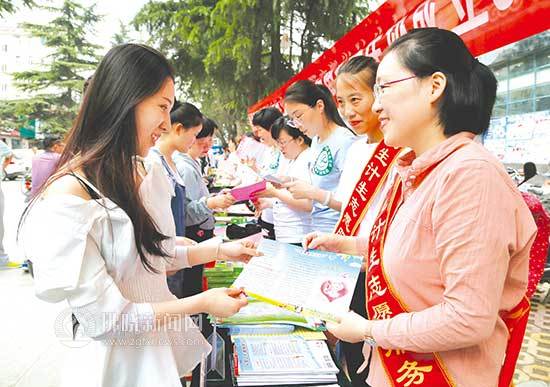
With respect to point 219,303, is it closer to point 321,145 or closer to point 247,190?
point 247,190

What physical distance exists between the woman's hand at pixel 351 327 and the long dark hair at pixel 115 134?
1.63 feet

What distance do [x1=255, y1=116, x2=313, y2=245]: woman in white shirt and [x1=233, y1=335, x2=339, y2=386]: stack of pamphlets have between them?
1103 millimetres

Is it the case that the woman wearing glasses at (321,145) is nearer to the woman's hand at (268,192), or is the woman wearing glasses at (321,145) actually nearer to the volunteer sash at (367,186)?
the woman's hand at (268,192)

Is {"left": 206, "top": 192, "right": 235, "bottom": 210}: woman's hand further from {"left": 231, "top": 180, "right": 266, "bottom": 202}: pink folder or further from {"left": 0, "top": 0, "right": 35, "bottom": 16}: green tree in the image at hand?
{"left": 0, "top": 0, "right": 35, "bottom": 16}: green tree

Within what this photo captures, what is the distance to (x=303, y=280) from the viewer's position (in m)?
1.10

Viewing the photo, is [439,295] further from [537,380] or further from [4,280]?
[4,280]

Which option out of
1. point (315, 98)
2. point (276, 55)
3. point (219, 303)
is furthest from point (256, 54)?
point (219, 303)

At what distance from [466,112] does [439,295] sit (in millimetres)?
399

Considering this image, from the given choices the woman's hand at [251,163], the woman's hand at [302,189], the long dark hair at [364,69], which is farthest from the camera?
the woman's hand at [251,163]

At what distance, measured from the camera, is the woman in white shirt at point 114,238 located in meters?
0.86

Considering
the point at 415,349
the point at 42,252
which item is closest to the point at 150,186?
the point at 42,252

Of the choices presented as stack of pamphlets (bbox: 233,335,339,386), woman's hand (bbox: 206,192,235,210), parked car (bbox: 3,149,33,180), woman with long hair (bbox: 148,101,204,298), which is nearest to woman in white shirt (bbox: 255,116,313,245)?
woman's hand (bbox: 206,192,235,210)

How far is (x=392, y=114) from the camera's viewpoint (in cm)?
96

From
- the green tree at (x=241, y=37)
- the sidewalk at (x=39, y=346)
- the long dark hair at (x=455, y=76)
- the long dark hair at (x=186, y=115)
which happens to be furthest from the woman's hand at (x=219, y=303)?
the green tree at (x=241, y=37)
